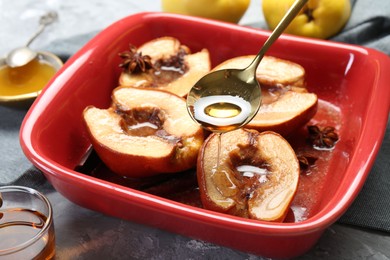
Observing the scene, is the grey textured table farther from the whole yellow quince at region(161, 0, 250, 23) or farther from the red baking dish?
the whole yellow quince at region(161, 0, 250, 23)

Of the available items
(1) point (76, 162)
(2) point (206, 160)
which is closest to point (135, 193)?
(2) point (206, 160)

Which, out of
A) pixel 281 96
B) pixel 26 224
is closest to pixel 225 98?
pixel 281 96

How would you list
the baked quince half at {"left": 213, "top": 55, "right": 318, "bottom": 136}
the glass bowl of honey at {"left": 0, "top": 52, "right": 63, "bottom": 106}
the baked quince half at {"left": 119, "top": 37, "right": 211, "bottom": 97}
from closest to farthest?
the baked quince half at {"left": 213, "top": 55, "right": 318, "bottom": 136}
the baked quince half at {"left": 119, "top": 37, "right": 211, "bottom": 97}
the glass bowl of honey at {"left": 0, "top": 52, "right": 63, "bottom": 106}

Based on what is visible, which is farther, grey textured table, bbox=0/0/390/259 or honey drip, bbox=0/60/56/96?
honey drip, bbox=0/60/56/96

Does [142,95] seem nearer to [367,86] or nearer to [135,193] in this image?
[135,193]

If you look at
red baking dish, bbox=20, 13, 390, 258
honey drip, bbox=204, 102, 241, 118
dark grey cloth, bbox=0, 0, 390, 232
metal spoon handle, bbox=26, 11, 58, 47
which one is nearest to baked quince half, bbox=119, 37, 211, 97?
red baking dish, bbox=20, 13, 390, 258

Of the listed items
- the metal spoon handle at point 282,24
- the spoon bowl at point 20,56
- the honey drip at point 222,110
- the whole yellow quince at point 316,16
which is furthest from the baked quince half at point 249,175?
the spoon bowl at point 20,56
